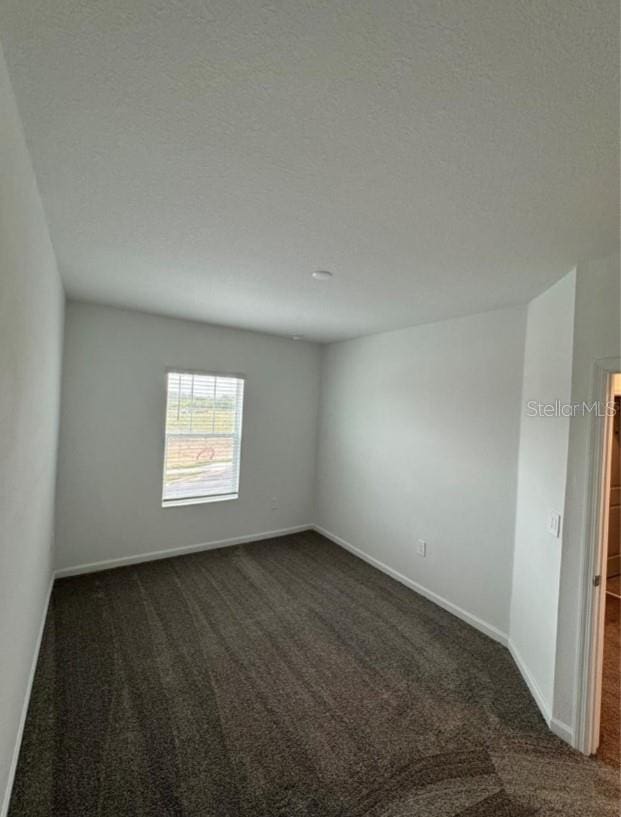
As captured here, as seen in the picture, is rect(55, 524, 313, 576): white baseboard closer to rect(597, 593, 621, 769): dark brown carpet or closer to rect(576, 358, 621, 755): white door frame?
rect(597, 593, 621, 769): dark brown carpet

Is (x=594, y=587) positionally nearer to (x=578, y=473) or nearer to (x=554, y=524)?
(x=554, y=524)

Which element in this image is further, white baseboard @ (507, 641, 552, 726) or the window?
the window

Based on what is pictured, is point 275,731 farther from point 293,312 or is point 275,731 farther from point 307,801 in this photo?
point 293,312

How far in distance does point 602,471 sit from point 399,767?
5.73 feet

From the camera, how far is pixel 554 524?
2.03m

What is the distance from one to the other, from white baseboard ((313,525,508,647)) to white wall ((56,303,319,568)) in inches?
39.2

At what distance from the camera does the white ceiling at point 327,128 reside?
2.62ft

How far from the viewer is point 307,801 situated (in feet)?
4.88

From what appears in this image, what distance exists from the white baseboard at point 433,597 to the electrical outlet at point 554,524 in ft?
3.74

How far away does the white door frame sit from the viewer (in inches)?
70.2

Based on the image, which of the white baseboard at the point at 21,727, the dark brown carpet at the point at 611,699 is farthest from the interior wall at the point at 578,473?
the white baseboard at the point at 21,727

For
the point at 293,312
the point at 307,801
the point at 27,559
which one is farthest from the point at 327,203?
the point at 307,801

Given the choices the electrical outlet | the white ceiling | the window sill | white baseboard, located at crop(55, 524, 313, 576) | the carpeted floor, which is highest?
the white ceiling

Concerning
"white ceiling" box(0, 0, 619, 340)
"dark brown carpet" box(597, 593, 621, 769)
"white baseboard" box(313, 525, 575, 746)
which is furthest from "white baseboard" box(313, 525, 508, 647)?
"white ceiling" box(0, 0, 619, 340)
